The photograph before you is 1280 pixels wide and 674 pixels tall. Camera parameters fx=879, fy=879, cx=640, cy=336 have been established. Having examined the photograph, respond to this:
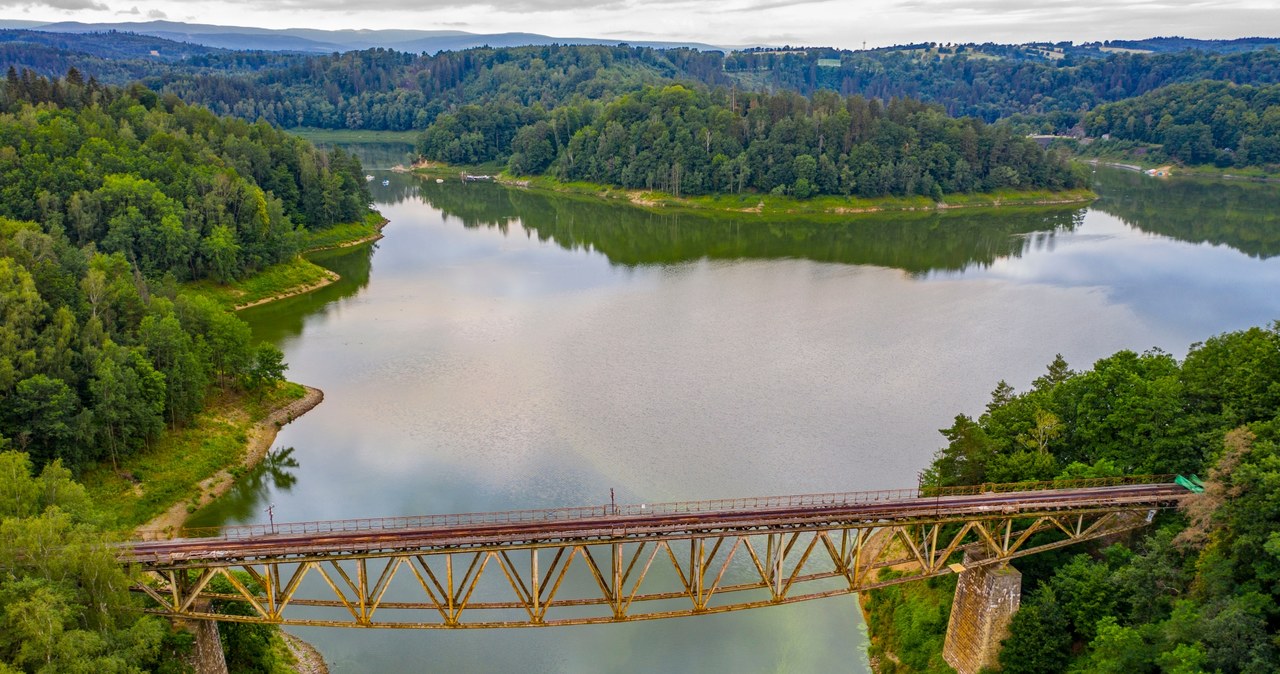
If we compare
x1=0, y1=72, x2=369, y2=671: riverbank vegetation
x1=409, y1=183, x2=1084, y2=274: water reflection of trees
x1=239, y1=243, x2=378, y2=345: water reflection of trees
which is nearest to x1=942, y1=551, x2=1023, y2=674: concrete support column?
x1=0, y1=72, x2=369, y2=671: riverbank vegetation

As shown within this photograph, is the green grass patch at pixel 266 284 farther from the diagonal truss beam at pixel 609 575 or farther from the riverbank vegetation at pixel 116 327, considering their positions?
the diagonal truss beam at pixel 609 575

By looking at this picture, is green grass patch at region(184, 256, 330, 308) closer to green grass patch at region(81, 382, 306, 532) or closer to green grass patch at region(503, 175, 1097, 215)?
green grass patch at region(81, 382, 306, 532)

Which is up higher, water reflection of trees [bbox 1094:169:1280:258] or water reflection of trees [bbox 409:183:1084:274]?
water reflection of trees [bbox 1094:169:1280:258]

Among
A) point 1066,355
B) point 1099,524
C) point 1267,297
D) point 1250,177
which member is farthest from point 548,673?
point 1250,177

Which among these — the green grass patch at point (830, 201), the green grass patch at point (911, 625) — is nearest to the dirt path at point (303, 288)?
the green grass patch at point (830, 201)

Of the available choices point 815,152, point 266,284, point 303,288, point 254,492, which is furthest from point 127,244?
point 815,152
